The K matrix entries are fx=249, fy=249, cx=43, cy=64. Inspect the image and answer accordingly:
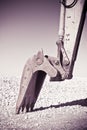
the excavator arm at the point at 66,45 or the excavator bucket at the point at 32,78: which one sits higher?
the excavator arm at the point at 66,45

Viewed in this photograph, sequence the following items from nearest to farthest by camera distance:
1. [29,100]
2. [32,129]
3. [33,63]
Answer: [32,129] → [33,63] → [29,100]

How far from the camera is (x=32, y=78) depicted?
18.0 feet

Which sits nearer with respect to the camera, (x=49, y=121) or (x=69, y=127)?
(x=69, y=127)

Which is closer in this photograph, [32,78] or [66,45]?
[66,45]

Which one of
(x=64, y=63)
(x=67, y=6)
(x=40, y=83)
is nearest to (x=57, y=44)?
(x=64, y=63)

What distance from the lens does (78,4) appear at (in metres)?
4.81

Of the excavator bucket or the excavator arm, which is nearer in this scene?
the excavator arm

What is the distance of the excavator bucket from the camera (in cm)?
504

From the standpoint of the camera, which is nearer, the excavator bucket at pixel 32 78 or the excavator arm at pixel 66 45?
the excavator arm at pixel 66 45

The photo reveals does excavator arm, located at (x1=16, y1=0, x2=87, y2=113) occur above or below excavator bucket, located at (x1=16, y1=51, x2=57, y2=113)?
above

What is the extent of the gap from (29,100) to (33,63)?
114cm

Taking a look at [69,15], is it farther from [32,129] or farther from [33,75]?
[32,129]

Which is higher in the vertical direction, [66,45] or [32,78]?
[66,45]

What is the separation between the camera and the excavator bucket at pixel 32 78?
5.04m
